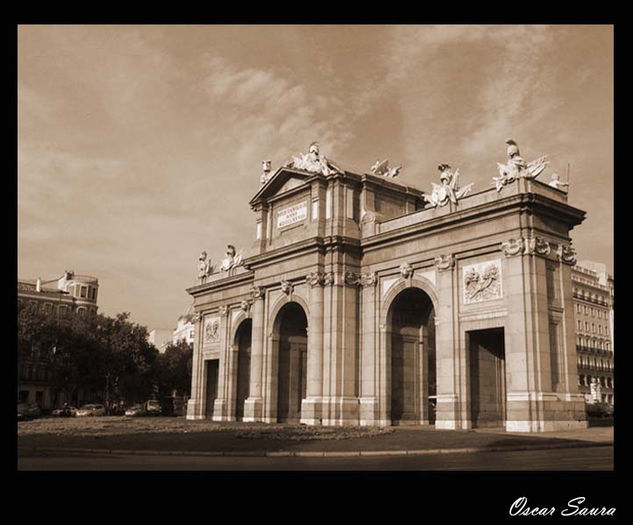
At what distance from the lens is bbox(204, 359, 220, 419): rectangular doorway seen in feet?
202

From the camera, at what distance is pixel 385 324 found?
1652 inches

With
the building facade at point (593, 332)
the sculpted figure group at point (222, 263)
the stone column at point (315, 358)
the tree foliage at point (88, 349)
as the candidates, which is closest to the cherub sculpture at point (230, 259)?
the sculpted figure group at point (222, 263)

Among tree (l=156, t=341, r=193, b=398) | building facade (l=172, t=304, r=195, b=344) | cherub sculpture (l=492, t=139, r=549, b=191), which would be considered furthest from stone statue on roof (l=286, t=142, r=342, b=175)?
building facade (l=172, t=304, r=195, b=344)

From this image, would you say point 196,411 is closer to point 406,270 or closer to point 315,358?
point 315,358

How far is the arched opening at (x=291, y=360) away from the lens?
47844 mm

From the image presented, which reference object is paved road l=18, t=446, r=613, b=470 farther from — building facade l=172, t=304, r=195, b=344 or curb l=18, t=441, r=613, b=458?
building facade l=172, t=304, r=195, b=344

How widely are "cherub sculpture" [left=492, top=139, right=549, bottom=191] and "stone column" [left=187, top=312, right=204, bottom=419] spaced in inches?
1429

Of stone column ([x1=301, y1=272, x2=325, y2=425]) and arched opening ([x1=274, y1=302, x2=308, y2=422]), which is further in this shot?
arched opening ([x1=274, y1=302, x2=308, y2=422])

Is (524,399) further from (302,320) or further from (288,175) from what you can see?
(288,175)

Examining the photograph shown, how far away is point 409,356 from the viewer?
43250 millimetres

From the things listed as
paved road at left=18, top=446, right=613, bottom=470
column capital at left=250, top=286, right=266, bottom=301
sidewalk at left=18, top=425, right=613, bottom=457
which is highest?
column capital at left=250, top=286, right=266, bottom=301

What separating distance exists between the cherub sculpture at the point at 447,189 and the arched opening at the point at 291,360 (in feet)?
44.6

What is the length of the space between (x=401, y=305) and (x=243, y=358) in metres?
20.3

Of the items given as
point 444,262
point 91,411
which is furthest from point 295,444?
point 91,411
